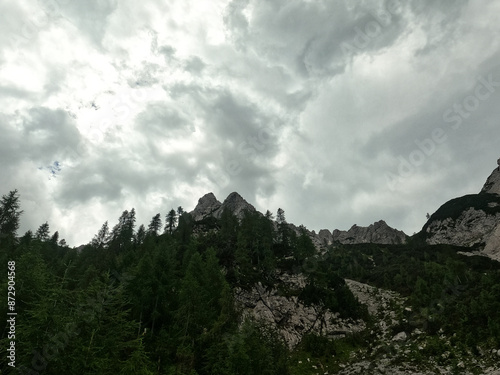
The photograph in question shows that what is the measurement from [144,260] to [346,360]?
2731cm

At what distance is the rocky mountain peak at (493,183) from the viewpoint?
466 ft

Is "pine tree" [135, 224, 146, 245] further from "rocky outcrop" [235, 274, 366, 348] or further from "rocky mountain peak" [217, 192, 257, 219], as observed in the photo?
"rocky mountain peak" [217, 192, 257, 219]

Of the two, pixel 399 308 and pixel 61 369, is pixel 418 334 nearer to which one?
pixel 399 308

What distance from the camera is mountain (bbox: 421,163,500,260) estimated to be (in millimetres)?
111750

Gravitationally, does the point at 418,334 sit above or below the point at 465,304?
below

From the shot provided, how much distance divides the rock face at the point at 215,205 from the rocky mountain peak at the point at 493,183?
380ft

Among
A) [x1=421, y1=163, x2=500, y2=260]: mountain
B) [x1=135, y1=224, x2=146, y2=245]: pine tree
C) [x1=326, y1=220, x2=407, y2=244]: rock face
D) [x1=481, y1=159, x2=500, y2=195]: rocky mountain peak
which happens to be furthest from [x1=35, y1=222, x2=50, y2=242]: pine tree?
[x1=481, y1=159, x2=500, y2=195]: rocky mountain peak

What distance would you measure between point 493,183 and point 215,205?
142 meters

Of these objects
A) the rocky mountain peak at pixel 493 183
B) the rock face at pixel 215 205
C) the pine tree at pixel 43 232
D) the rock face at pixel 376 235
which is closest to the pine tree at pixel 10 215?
the pine tree at pixel 43 232

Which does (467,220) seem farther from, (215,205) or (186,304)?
(186,304)

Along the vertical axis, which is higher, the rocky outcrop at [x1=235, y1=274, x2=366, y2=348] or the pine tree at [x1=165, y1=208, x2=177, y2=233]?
the pine tree at [x1=165, y1=208, x2=177, y2=233]

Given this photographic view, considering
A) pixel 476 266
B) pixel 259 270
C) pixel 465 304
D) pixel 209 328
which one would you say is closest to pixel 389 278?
pixel 476 266

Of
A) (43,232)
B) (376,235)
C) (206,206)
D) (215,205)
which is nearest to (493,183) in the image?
(376,235)

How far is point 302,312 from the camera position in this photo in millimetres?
47781
